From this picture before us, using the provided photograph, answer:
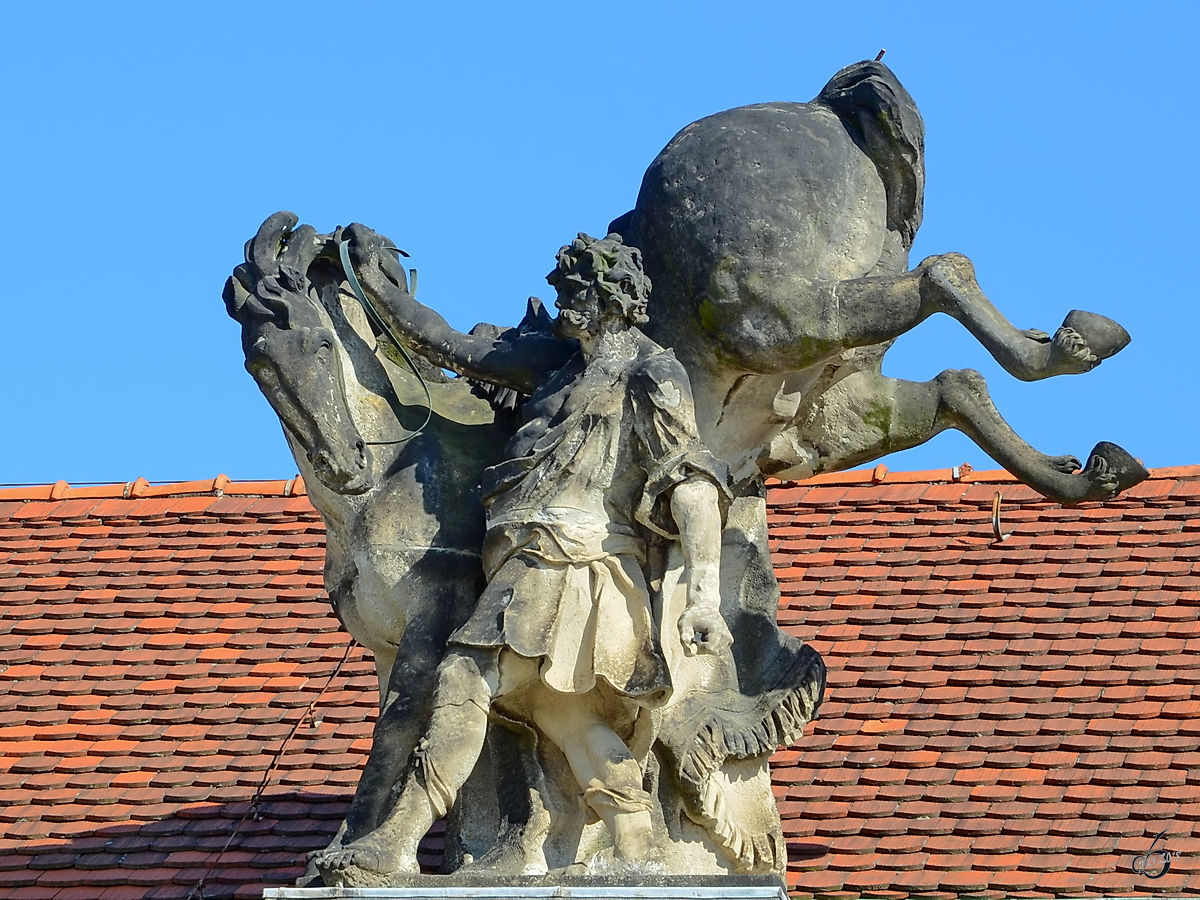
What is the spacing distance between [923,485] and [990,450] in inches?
193

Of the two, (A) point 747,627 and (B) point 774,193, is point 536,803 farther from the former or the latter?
(B) point 774,193

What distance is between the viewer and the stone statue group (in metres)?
10.9

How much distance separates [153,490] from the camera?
18047mm

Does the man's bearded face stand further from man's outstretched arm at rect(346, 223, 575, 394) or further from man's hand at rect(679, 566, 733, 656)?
man's hand at rect(679, 566, 733, 656)

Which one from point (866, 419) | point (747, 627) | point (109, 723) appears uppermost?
point (109, 723)

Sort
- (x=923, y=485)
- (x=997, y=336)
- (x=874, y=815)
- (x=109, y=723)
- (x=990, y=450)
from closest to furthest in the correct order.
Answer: (x=997, y=336), (x=990, y=450), (x=874, y=815), (x=109, y=723), (x=923, y=485)

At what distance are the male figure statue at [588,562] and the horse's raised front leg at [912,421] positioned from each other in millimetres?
1150

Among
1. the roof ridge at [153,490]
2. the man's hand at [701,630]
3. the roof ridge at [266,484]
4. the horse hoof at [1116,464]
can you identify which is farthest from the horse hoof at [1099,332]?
the roof ridge at [153,490]

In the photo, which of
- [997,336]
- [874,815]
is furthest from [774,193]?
[874,815]

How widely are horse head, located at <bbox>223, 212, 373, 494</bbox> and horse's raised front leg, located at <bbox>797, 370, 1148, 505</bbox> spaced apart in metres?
1.79

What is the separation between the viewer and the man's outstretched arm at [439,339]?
1164 cm

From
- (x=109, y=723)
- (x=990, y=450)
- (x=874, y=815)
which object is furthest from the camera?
(x=109, y=723)

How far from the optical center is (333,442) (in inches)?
449

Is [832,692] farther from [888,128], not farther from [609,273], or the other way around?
[609,273]
